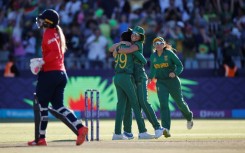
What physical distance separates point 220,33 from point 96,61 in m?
4.50

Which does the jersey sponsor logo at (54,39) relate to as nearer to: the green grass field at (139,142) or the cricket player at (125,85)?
the green grass field at (139,142)

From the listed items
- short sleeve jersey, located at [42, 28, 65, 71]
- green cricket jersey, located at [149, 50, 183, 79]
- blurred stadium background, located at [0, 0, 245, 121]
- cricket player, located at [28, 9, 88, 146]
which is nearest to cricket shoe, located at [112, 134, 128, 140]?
green cricket jersey, located at [149, 50, 183, 79]

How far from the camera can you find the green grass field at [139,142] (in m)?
14.0

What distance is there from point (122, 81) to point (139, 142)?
1858 millimetres

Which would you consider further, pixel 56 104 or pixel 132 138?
pixel 132 138

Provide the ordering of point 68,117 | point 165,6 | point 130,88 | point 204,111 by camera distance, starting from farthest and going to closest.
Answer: point 165,6
point 204,111
point 130,88
point 68,117

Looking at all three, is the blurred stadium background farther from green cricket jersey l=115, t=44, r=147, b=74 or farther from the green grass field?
green cricket jersey l=115, t=44, r=147, b=74

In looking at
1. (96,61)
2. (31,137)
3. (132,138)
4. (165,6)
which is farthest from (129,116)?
(165,6)

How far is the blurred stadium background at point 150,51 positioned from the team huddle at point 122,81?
9.00m

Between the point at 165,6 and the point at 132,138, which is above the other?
the point at 165,6

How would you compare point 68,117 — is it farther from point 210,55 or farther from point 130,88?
point 210,55

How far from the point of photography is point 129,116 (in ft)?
59.2

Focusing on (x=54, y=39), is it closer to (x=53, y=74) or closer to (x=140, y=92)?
(x=53, y=74)

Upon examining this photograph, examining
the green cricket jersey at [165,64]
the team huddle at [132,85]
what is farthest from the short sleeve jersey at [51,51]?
the green cricket jersey at [165,64]
